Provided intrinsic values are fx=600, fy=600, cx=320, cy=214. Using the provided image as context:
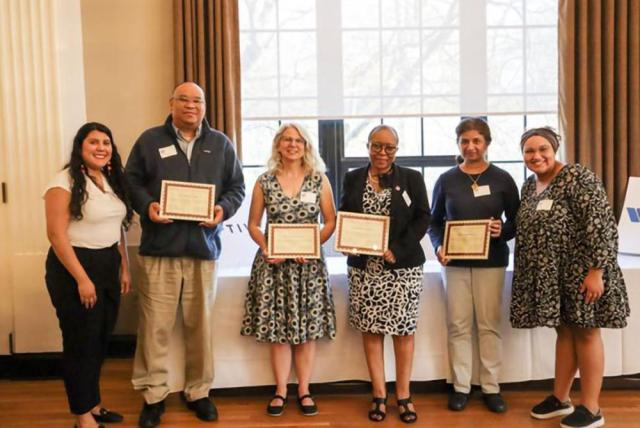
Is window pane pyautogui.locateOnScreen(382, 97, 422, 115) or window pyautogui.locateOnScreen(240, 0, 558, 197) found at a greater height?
window pyautogui.locateOnScreen(240, 0, 558, 197)

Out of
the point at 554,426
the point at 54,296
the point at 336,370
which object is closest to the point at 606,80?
the point at 554,426

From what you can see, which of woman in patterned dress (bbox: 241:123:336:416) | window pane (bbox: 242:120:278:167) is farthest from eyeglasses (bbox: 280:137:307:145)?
window pane (bbox: 242:120:278:167)

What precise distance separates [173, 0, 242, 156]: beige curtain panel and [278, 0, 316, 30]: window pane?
34 cm

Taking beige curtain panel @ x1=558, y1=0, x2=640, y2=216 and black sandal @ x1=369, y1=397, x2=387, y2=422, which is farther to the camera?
beige curtain panel @ x1=558, y1=0, x2=640, y2=216

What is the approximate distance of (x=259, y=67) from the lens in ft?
13.7

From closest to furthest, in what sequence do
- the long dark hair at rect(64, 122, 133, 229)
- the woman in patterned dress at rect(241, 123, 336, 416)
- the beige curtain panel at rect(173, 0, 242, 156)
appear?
the long dark hair at rect(64, 122, 133, 229) → the woman in patterned dress at rect(241, 123, 336, 416) → the beige curtain panel at rect(173, 0, 242, 156)

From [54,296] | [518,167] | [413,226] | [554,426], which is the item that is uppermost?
[518,167]

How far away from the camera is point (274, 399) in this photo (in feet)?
10.2

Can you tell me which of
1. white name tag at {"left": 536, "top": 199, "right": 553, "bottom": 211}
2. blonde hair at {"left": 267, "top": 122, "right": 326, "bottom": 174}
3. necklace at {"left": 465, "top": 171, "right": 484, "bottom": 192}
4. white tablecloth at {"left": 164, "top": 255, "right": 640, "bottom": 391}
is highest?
blonde hair at {"left": 267, "top": 122, "right": 326, "bottom": 174}

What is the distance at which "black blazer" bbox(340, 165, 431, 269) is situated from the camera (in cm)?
293

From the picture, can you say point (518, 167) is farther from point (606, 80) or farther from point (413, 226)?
point (413, 226)

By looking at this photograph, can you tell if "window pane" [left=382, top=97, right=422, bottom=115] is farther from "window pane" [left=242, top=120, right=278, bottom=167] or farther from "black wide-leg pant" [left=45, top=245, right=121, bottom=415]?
"black wide-leg pant" [left=45, top=245, right=121, bottom=415]

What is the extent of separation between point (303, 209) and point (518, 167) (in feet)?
7.35

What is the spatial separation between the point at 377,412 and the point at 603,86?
266cm
